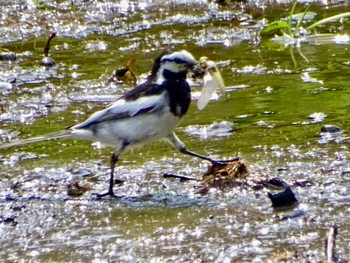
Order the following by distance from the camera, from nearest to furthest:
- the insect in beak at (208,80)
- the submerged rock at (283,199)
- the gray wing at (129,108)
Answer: the submerged rock at (283,199)
the gray wing at (129,108)
the insect in beak at (208,80)

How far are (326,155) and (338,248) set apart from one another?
1.82 m

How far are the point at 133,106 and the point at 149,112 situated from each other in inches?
6.0

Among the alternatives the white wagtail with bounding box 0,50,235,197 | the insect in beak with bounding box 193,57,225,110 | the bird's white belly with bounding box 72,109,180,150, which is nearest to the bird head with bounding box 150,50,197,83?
the white wagtail with bounding box 0,50,235,197

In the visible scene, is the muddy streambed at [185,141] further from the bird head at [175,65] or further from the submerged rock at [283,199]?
the bird head at [175,65]

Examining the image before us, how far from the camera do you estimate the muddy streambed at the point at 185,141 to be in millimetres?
5633

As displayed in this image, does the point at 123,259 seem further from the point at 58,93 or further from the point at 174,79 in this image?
the point at 58,93

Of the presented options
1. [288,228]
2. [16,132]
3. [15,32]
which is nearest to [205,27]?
[15,32]

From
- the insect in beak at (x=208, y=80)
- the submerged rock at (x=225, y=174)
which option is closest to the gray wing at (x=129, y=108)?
the submerged rock at (x=225, y=174)

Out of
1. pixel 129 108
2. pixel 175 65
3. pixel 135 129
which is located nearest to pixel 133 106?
pixel 129 108

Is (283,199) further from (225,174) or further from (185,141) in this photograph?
(185,141)

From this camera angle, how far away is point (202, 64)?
286 inches

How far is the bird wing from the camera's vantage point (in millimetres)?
6688

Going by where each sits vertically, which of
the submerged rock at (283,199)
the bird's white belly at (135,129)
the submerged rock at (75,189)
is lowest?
the submerged rock at (75,189)

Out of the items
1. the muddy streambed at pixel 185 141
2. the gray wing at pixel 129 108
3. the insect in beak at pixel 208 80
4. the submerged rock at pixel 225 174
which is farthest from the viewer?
the insect in beak at pixel 208 80
